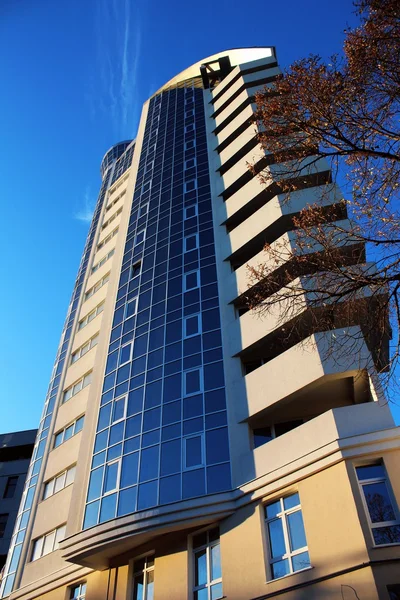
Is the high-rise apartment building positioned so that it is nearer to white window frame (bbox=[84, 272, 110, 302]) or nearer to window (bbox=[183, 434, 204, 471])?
window (bbox=[183, 434, 204, 471])

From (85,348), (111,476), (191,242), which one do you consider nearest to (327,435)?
(111,476)

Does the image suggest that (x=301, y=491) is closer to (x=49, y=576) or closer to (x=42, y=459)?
(x=49, y=576)

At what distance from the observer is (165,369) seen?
704 inches

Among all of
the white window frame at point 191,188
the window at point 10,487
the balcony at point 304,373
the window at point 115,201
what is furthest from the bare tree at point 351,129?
the window at point 10,487

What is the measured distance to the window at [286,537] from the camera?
1184 centimetres

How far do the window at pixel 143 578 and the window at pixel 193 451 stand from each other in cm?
288

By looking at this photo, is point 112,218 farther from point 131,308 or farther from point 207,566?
point 207,566

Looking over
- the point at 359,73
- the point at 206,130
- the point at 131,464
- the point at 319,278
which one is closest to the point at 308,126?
the point at 359,73

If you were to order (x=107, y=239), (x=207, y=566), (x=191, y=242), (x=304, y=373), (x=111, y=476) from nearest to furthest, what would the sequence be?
(x=207, y=566) < (x=304, y=373) < (x=111, y=476) < (x=191, y=242) < (x=107, y=239)

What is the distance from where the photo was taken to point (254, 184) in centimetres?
2361

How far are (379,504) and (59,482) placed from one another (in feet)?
41.8

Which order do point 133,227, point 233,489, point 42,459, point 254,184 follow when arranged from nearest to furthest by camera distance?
point 233,489
point 42,459
point 254,184
point 133,227

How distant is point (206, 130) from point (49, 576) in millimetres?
25232

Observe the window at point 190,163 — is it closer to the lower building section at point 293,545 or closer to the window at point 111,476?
the window at point 111,476
